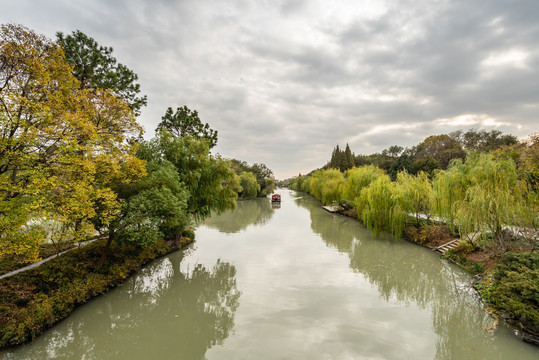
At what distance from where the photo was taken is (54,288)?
29.2 feet

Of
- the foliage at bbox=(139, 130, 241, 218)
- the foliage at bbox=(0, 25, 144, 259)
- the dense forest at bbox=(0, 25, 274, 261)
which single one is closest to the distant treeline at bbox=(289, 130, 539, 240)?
the foliage at bbox=(139, 130, 241, 218)

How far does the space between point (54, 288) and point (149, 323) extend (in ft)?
13.6

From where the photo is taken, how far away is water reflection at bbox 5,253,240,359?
688cm

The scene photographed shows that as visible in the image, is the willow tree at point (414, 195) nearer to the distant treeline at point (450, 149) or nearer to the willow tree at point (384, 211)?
the willow tree at point (384, 211)

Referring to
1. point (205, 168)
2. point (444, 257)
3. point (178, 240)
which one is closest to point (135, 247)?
point (178, 240)

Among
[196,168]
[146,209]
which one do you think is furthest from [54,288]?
[196,168]

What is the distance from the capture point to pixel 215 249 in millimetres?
17469

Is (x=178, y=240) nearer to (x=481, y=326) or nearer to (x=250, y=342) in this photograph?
(x=250, y=342)

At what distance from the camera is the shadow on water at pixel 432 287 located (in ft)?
24.7

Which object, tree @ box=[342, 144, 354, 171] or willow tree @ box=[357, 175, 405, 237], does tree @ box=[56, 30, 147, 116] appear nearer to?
willow tree @ box=[357, 175, 405, 237]

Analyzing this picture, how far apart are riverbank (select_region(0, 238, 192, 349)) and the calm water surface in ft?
1.40

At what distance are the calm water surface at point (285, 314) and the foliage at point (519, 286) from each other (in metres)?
0.90

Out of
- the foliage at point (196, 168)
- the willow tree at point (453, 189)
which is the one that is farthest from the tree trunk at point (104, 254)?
the willow tree at point (453, 189)

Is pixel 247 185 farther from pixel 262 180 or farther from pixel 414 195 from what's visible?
pixel 414 195
